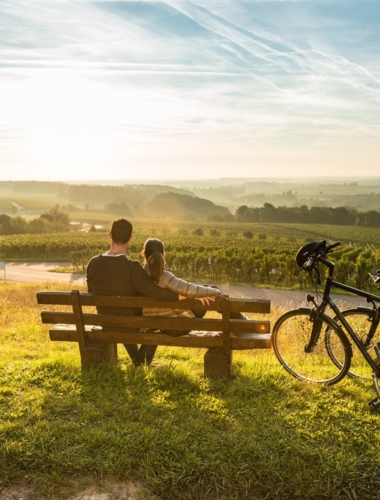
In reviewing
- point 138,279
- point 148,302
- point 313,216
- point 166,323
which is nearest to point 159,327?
A: point 166,323

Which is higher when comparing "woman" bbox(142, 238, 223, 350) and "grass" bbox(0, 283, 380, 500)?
"woman" bbox(142, 238, 223, 350)

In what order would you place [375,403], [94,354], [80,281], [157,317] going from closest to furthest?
[375,403] < [157,317] < [94,354] < [80,281]

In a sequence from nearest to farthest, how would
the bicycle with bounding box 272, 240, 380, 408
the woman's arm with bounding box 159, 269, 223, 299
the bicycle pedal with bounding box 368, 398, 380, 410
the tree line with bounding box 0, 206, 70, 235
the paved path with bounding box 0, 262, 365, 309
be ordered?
the bicycle pedal with bounding box 368, 398, 380, 410
the woman's arm with bounding box 159, 269, 223, 299
the bicycle with bounding box 272, 240, 380, 408
the paved path with bounding box 0, 262, 365, 309
the tree line with bounding box 0, 206, 70, 235

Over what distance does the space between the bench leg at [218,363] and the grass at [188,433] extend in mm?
124

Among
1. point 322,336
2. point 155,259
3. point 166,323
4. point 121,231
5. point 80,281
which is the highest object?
point 121,231

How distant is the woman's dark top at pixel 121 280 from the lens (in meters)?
5.02

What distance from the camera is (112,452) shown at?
12.1 ft

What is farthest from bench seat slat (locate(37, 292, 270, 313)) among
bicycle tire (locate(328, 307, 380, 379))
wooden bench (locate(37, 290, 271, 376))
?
bicycle tire (locate(328, 307, 380, 379))

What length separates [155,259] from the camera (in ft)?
16.5

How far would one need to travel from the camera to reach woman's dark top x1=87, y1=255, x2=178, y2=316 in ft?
16.5

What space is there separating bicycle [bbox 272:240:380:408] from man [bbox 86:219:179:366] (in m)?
1.40

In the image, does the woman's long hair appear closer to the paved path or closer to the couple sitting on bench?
the couple sitting on bench

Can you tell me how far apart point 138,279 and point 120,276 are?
23cm

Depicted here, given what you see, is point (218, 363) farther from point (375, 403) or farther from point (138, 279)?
point (375, 403)
